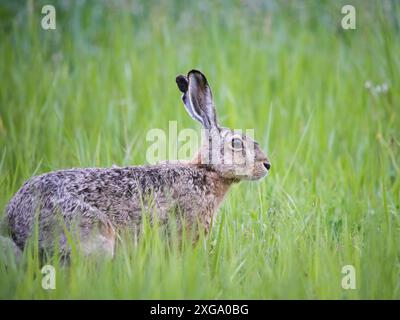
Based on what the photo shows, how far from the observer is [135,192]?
592cm

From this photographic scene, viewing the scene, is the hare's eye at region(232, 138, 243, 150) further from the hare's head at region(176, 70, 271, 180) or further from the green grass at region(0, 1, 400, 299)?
the green grass at region(0, 1, 400, 299)

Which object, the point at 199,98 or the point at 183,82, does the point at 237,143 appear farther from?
the point at 183,82

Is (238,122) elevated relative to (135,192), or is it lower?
elevated

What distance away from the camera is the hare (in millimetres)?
5371

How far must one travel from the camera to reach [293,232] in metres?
5.90

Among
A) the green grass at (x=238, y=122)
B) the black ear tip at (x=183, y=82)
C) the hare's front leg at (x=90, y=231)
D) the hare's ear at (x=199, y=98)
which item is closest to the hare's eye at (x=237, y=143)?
the hare's ear at (x=199, y=98)

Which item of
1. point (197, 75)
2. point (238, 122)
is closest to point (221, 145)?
point (197, 75)

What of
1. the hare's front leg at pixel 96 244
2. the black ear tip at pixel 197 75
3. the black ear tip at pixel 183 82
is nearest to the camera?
the hare's front leg at pixel 96 244

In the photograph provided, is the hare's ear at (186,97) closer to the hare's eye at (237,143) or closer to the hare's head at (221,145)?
the hare's head at (221,145)

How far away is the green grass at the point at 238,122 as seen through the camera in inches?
208

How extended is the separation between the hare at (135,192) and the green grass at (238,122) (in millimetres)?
200

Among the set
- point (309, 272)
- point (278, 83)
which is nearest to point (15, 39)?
point (278, 83)

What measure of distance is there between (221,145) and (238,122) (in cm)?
230

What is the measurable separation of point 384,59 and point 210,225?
4471 millimetres
